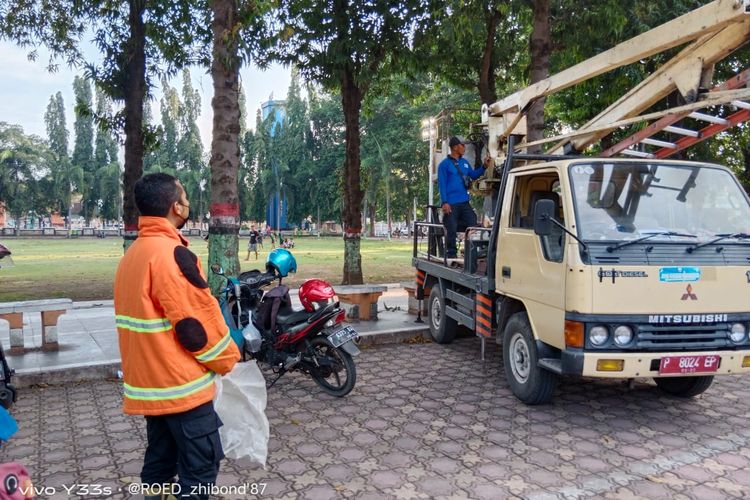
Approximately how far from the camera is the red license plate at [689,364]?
13.9 ft

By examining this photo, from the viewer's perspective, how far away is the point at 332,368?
541 cm

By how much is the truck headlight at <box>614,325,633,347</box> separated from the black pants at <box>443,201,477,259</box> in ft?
10.8

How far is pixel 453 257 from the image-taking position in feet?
25.1

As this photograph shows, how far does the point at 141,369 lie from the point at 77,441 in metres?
2.42

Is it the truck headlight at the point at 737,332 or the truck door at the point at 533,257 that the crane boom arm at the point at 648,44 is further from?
the truck headlight at the point at 737,332

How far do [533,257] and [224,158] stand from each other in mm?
3707

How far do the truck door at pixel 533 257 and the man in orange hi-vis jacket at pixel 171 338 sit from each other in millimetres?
2905

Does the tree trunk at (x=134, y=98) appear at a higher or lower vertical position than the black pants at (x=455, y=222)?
higher

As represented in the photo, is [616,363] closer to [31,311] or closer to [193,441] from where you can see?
[193,441]

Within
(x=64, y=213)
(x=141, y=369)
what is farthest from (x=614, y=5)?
(x=64, y=213)

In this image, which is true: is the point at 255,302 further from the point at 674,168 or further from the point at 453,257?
the point at 674,168

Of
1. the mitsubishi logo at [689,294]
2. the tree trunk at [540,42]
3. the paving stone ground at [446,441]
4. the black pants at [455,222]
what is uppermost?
the tree trunk at [540,42]

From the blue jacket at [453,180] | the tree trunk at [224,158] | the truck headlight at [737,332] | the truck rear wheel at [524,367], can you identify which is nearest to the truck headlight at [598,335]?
the truck rear wheel at [524,367]

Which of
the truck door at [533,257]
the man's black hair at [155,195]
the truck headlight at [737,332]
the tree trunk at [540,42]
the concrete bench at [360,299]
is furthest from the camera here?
the tree trunk at [540,42]
